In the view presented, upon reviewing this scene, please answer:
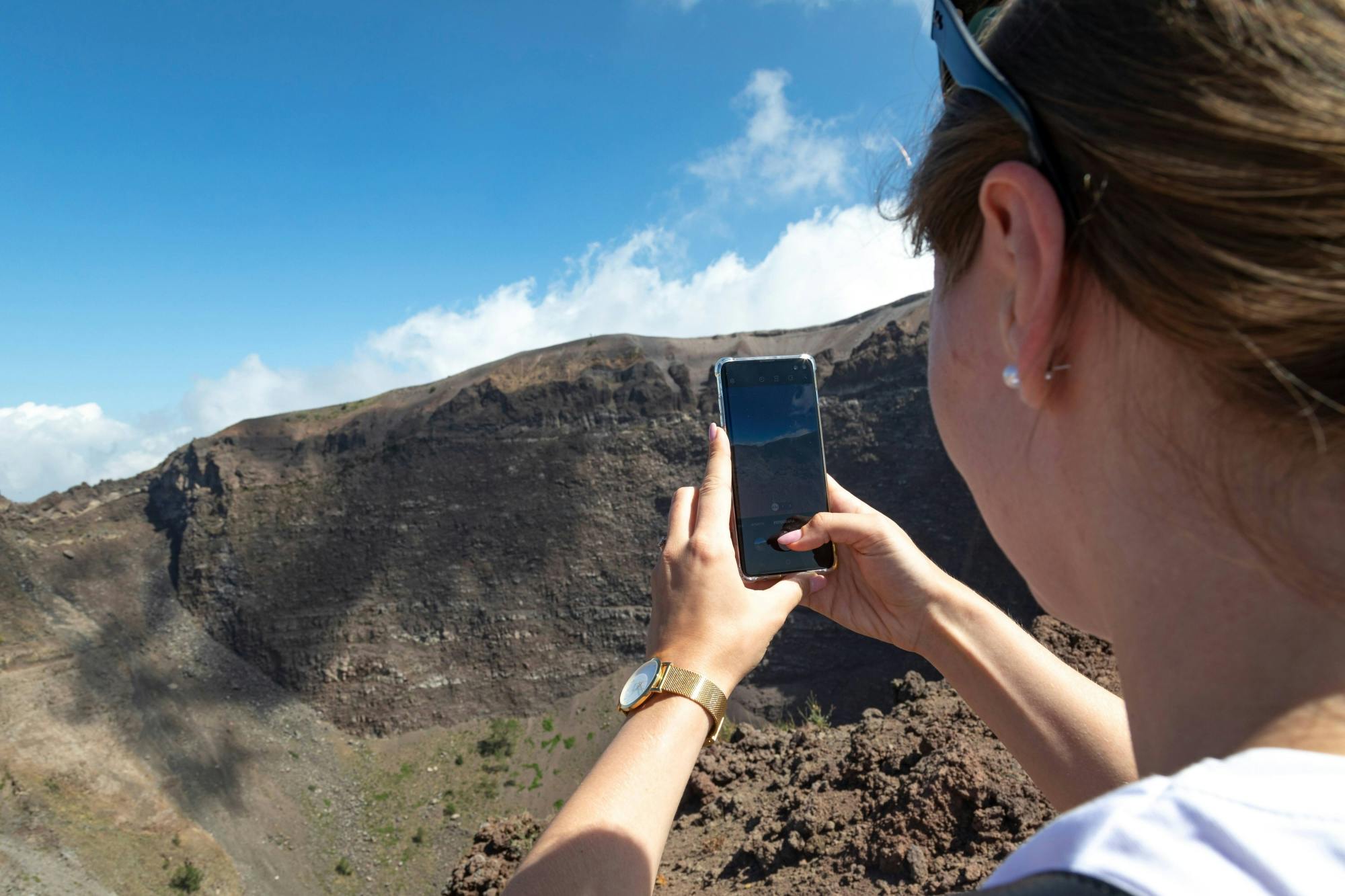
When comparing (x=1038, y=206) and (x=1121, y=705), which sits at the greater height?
(x=1038, y=206)

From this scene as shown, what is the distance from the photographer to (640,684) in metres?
1.54

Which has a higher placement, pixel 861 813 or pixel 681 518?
pixel 681 518

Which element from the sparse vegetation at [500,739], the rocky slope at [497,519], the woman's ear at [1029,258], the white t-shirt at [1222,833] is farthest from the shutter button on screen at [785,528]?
the sparse vegetation at [500,739]

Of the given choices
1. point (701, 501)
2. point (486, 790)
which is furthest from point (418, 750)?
point (701, 501)

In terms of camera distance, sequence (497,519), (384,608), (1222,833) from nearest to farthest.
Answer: (1222,833)
(384,608)
(497,519)

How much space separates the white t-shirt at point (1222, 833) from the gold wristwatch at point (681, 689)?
36.8 inches

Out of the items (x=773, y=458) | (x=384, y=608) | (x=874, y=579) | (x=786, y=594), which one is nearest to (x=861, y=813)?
(x=773, y=458)

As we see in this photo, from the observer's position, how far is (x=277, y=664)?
1056 inches

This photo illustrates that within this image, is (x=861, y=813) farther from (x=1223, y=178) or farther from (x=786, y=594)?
(x=1223, y=178)

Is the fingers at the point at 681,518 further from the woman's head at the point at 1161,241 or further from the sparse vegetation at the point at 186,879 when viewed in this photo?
the sparse vegetation at the point at 186,879

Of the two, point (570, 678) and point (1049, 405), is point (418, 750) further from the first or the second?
point (1049, 405)

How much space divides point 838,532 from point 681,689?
0.71m

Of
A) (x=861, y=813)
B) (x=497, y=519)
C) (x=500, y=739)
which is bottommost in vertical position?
(x=500, y=739)

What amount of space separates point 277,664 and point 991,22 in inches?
1187
